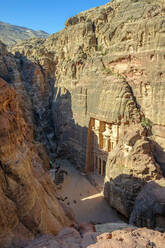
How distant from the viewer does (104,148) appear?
18.8 m

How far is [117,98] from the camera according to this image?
16.9 meters

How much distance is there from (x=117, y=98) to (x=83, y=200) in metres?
10.0

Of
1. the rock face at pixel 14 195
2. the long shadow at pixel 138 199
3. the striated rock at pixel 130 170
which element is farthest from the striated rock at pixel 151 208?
the rock face at pixel 14 195

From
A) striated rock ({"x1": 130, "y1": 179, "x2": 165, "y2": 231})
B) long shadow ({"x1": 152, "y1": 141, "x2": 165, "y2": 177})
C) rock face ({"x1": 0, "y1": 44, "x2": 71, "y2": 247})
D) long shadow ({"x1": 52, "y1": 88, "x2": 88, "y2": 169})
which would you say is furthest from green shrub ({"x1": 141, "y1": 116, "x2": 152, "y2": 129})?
rock face ({"x1": 0, "y1": 44, "x2": 71, "y2": 247})

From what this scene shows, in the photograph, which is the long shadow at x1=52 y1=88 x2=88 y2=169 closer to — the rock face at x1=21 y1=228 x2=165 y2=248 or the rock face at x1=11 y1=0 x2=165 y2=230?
the rock face at x1=11 y1=0 x2=165 y2=230

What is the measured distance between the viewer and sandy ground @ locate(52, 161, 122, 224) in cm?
1402

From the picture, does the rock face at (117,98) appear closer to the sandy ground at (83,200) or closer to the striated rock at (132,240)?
the sandy ground at (83,200)

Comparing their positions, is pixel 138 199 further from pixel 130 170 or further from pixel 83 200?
pixel 83 200

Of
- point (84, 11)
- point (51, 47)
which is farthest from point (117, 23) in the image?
point (51, 47)

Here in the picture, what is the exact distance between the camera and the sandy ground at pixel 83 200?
14.0m

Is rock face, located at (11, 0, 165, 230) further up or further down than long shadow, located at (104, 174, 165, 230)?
further up

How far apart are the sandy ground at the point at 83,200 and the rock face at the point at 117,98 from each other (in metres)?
0.96

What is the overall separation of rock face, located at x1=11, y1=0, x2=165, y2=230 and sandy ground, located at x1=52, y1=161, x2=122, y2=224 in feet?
3.15

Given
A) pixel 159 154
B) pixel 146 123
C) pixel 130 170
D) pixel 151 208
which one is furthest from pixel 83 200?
pixel 146 123
